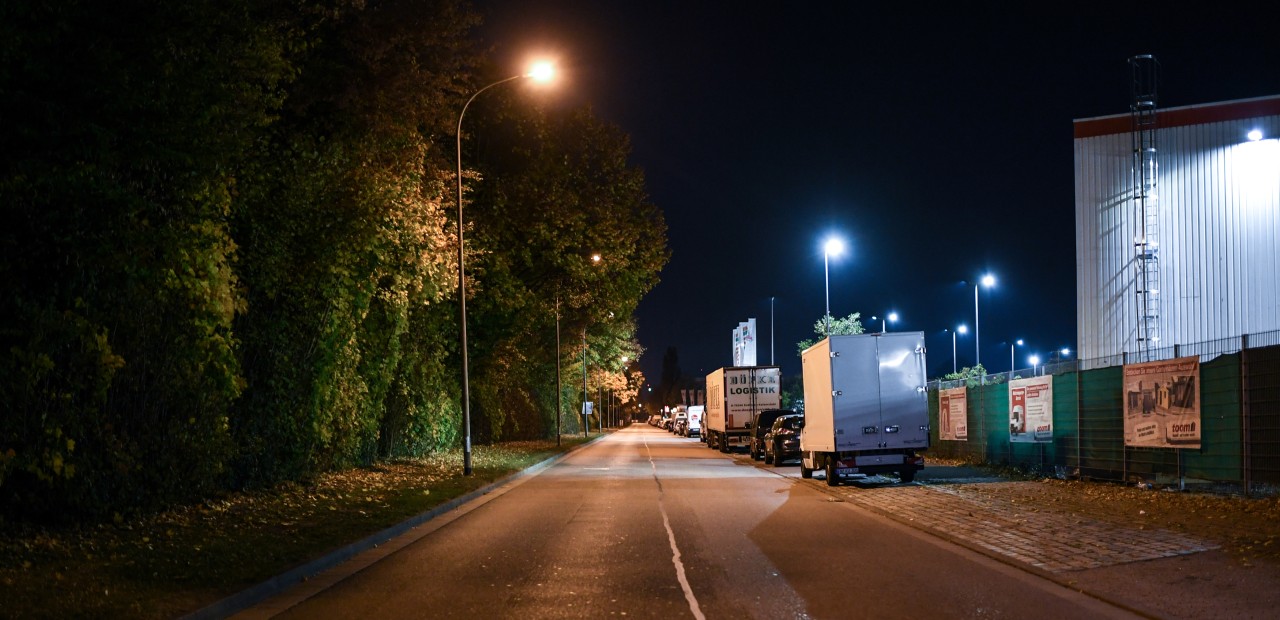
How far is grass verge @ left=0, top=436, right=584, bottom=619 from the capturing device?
30.2ft

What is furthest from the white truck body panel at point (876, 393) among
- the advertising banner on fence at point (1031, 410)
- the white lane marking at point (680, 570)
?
the white lane marking at point (680, 570)

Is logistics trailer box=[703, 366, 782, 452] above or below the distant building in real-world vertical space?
below

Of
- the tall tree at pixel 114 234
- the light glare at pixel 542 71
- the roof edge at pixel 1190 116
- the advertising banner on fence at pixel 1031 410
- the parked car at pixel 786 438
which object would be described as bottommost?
the parked car at pixel 786 438

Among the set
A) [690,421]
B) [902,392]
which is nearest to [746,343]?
[690,421]

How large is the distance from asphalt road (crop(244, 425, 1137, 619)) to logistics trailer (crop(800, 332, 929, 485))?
4391mm

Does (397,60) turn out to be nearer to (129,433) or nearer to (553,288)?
(129,433)

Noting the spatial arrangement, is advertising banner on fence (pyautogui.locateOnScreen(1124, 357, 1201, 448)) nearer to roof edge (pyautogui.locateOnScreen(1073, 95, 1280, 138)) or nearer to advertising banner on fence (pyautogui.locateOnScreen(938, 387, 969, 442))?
advertising banner on fence (pyautogui.locateOnScreen(938, 387, 969, 442))

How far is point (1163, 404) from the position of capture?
18.4 metres

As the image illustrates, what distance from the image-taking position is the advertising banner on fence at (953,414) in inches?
1231

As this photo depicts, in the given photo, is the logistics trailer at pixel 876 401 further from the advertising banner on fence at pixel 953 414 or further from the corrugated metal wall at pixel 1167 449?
the advertising banner on fence at pixel 953 414

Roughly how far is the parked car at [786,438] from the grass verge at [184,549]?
1570 cm

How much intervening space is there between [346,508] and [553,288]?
23.2m

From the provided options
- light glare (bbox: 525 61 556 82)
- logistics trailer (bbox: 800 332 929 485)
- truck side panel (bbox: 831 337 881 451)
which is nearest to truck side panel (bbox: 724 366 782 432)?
logistics trailer (bbox: 800 332 929 485)

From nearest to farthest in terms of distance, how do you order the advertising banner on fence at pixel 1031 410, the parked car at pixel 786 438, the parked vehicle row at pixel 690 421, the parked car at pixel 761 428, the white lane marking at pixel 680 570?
the white lane marking at pixel 680 570, the advertising banner on fence at pixel 1031 410, the parked car at pixel 786 438, the parked car at pixel 761 428, the parked vehicle row at pixel 690 421
